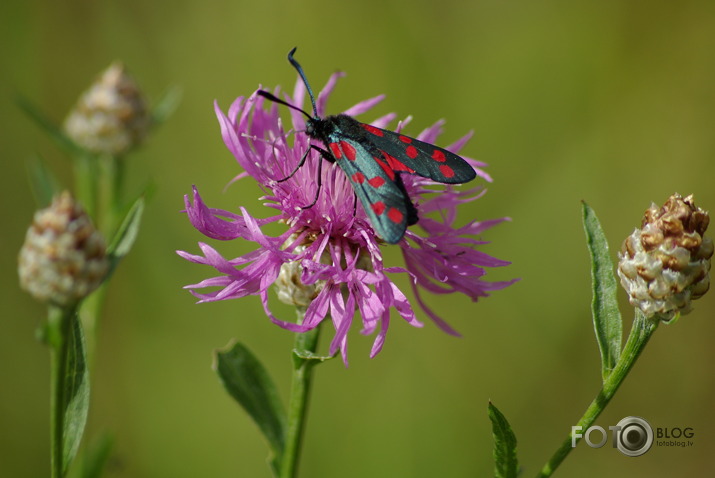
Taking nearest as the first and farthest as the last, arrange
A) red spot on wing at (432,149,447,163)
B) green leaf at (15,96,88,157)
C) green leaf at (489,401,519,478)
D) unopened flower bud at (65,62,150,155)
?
green leaf at (489,401,519,478), red spot on wing at (432,149,447,163), green leaf at (15,96,88,157), unopened flower bud at (65,62,150,155)

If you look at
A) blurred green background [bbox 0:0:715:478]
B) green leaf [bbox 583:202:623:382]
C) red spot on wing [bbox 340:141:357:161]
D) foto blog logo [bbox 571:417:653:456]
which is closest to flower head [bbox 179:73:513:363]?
red spot on wing [bbox 340:141:357:161]

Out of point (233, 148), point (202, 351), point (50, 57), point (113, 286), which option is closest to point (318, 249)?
point (233, 148)

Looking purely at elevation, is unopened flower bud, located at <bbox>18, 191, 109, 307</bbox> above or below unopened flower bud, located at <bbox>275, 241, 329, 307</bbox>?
above

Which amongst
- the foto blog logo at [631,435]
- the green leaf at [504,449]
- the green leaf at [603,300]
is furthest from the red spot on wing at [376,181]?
the foto blog logo at [631,435]

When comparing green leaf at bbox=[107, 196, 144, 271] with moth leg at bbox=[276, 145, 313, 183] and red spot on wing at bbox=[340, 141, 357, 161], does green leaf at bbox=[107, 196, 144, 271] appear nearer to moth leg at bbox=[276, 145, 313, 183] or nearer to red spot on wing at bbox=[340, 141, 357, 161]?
moth leg at bbox=[276, 145, 313, 183]

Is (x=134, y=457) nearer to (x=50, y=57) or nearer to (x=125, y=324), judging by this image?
(x=125, y=324)

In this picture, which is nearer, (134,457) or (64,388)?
(64,388)

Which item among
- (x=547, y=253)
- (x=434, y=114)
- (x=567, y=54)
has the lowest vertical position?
(x=547, y=253)
